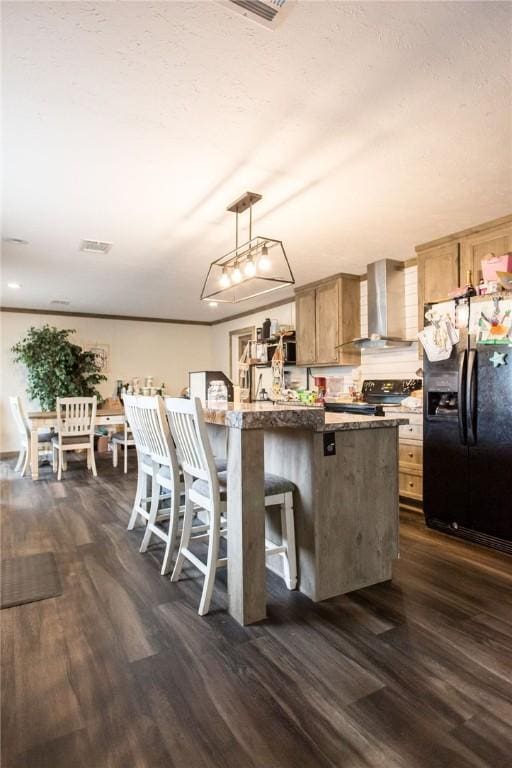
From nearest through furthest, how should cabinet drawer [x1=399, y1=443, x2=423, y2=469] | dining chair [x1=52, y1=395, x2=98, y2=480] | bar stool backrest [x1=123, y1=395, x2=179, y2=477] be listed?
bar stool backrest [x1=123, y1=395, x2=179, y2=477] → cabinet drawer [x1=399, y1=443, x2=423, y2=469] → dining chair [x1=52, y1=395, x2=98, y2=480]

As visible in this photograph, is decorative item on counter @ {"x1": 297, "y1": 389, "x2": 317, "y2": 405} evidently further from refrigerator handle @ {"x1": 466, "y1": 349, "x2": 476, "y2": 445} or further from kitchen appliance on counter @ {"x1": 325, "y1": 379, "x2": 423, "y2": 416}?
refrigerator handle @ {"x1": 466, "y1": 349, "x2": 476, "y2": 445}

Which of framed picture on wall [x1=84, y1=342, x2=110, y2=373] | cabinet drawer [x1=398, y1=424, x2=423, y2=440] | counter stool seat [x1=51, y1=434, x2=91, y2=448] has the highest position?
framed picture on wall [x1=84, y1=342, x2=110, y2=373]

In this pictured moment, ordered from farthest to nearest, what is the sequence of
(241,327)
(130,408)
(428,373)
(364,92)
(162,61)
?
(241,327) < (428,373) < (130,408) < (364,92) < (162,61)

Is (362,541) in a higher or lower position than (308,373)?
lower

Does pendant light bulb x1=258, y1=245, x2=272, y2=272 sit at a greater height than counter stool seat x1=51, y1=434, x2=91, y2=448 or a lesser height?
greater

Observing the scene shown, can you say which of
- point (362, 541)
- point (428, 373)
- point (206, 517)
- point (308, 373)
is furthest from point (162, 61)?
point (308, 373)

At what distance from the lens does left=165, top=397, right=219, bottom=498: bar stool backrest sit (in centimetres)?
201

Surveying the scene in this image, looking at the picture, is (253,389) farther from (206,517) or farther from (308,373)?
(206,517)

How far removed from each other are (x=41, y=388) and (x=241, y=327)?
3.46m

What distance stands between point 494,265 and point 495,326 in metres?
0.53

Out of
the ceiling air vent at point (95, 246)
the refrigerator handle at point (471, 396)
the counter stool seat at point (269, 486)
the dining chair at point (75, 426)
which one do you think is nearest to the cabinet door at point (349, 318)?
the refrigerator handle at point (471, 396)

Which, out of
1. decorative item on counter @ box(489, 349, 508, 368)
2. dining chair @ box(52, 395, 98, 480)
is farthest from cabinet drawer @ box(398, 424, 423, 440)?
dining chair @ box(52, 395, 98, 480)

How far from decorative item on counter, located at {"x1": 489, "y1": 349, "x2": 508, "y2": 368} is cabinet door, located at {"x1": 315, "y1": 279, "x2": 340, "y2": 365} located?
2181 mm

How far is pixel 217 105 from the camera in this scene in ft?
6.45
